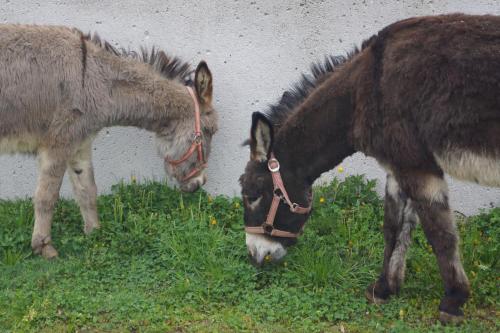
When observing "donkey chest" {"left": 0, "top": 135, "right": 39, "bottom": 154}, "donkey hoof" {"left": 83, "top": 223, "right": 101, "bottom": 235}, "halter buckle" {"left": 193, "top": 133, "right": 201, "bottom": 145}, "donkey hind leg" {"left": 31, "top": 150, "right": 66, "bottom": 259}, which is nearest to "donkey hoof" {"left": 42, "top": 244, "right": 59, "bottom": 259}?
"donkey hind leg" {"left": 31, "top": 150, "right": 66, "bottom": 259}

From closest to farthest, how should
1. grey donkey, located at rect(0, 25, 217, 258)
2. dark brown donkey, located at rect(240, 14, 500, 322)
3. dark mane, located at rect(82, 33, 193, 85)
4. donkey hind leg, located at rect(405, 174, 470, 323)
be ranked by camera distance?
dark brown donkey, located at rect(240, 14, 500, 322) < donkey hind leg, located at rect(405, 174, 470, 323) < grey donkey, located at rect(0, 25, 217, 258) < dark mane, located at rect(82, 33, 193, 85)

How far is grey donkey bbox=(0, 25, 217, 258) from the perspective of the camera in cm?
435

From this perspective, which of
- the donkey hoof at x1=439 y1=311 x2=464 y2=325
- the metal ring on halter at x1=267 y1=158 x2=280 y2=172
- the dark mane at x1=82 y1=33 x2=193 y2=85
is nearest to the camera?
the donkey hoof at x1=439 y1=311 x2=464 y2=325

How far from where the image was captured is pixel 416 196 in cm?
341

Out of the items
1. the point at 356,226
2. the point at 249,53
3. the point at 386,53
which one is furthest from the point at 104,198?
the point at 386,53

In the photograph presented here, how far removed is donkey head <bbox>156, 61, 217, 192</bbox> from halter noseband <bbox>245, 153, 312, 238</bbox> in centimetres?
104

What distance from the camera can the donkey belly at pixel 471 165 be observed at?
128 inches

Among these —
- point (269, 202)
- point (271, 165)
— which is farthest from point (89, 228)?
point (271, 165)

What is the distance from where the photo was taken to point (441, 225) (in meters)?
3.42

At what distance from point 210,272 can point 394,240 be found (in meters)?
1.24

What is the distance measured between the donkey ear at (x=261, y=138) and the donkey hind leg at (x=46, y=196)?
1.50m

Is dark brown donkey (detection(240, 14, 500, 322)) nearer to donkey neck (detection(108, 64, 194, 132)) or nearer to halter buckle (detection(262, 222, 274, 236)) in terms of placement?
halter buckle (detection(262, 222, 274, 236))

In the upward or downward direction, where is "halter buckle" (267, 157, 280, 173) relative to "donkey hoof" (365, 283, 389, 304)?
upward

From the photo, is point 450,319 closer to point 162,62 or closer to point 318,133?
point 318,133
